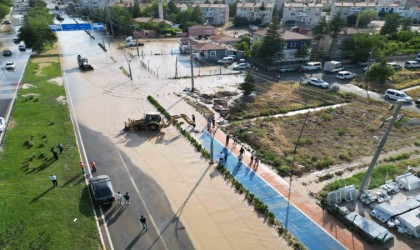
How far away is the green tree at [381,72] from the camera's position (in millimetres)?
39719

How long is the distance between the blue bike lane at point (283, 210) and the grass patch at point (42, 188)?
9919 millimetres

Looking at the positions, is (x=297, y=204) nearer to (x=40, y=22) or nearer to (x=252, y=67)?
(x=252, y=67)

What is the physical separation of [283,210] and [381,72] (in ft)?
108

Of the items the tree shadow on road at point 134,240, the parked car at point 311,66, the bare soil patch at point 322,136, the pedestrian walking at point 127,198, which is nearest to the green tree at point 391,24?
the parked car at point 311,66

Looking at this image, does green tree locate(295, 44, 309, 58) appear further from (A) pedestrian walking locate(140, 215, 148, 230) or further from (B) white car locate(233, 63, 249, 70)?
(A) pedestrian walking locate(140, 215, 148, 230)

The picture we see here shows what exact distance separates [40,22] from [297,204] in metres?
56.0

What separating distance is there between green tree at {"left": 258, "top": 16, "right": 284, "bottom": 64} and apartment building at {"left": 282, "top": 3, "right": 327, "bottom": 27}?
150 ft

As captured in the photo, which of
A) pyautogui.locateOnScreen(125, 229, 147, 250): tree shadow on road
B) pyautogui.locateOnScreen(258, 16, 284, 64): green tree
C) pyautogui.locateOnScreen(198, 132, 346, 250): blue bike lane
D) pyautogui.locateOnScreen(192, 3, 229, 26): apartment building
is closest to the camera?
pyautogui.locateOnScreen(125, 229, 147, 250): tree shadow on road

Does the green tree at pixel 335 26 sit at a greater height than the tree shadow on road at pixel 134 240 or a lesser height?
greater

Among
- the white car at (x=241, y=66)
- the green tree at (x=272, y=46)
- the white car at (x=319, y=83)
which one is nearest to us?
the white car at (x=319, y=83)

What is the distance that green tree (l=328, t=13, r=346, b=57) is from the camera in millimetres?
47500

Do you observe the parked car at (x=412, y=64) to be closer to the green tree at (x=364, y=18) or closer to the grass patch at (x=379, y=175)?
the grass patch at (x=379, y=175)

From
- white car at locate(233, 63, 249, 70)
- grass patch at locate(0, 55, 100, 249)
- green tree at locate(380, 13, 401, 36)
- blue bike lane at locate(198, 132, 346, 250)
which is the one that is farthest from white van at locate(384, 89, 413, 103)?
green tree at locate(380, 13, 401, 36)

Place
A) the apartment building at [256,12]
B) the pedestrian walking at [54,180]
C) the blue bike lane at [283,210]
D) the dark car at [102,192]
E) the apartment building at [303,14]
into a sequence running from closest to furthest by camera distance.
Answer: the blue bike lane at [283,210], the dark car at [102,192], the pedestrian walking at [54,180], the apartment building at [303,14], the apartment building at [256,12]
